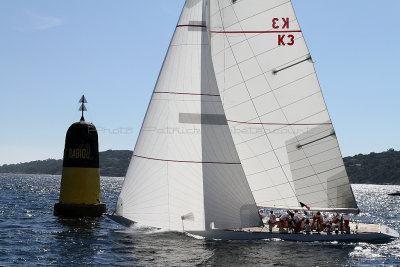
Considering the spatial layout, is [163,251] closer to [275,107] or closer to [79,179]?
[275,107]

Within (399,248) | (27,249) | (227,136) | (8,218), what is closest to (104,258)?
(27,249)

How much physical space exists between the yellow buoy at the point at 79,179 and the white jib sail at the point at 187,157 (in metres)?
9.10

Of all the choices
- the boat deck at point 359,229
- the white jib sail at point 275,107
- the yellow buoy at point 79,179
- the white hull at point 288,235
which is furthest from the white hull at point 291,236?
the yellow buoy at point 79,179

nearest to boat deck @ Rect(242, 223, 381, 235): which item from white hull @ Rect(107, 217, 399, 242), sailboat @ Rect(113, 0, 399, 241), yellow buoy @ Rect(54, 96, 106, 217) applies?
white hull @ Rect(107, 217, 399, 242)

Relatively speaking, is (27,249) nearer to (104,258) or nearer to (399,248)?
(104,258)

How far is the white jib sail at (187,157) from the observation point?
76.2 ft

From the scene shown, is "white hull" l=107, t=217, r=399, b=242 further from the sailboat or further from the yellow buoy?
the yellow buoy

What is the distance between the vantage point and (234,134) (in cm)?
2545

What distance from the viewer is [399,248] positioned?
1057 inches

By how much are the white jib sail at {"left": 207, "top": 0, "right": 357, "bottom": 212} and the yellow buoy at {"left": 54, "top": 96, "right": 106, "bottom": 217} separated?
1162cm

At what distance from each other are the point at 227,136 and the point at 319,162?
4.97 meters

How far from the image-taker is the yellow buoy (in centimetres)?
3209

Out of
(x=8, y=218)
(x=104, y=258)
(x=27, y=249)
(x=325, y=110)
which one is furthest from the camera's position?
(x=8, y=218)

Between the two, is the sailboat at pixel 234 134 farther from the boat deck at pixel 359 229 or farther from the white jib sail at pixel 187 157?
the boat deck at pixel 359 229
